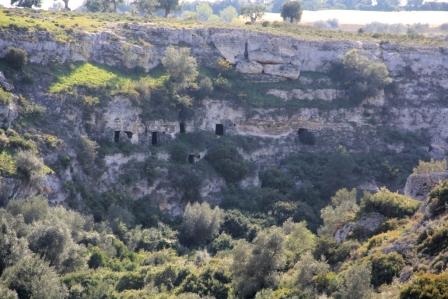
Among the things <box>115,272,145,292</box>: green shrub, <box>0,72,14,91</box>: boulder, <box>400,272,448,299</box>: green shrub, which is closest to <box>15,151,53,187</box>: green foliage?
<box>0,72,14,91</box>: boulder

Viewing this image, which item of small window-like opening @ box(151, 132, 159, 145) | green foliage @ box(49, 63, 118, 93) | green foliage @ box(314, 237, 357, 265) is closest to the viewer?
green foliage @ box(314, 237, 357, 265)

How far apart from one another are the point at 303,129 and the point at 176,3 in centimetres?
3444

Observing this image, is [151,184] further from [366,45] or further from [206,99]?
[366,45]

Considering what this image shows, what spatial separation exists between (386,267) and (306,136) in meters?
43.5

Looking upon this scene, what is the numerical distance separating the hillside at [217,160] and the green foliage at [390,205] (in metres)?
0.13

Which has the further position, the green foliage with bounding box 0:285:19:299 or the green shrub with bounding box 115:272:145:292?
the green shrub with bounding box 115:272:145:292

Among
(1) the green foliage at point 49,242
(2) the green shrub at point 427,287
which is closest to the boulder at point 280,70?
(1) the green foliage at point 49,242

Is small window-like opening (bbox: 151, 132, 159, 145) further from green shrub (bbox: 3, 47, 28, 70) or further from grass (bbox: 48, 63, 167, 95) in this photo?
green shrub (bbox: 3, 47, 28, 70)

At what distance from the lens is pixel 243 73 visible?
84562 mm

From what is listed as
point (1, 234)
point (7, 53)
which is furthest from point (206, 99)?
point (1, 234)

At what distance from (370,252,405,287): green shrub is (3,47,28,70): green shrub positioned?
135ft

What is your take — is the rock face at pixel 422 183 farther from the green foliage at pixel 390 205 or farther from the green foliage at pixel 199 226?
the green foliage at pixel 199 226

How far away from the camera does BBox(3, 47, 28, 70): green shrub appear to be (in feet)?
219

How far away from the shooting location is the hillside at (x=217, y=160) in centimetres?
4481
